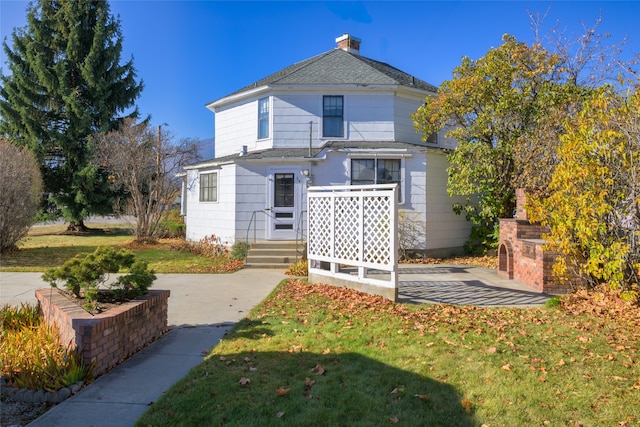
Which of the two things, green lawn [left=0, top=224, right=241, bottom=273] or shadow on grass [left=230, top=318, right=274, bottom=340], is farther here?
green lawn [left=0, top=224, right=241, bottom=273]

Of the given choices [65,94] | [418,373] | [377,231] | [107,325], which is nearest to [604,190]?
[377,231]

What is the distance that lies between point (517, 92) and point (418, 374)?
1038 cm

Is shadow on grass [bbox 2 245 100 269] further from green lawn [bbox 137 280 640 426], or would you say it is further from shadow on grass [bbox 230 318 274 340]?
green lawn [bbox 137 280 640 426]

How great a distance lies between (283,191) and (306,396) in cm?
1058

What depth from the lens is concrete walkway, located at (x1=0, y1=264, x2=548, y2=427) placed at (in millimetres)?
3688

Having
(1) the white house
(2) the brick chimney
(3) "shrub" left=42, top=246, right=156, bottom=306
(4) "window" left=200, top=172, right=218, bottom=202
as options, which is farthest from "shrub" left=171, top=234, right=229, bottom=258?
(2) the brick chimney

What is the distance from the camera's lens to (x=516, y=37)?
1216cm

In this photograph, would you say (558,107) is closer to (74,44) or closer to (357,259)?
(357,259)

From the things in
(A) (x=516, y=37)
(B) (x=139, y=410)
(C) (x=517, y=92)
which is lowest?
(B) (x=139, y=410)

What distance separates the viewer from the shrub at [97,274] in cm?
512

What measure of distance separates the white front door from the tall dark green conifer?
12.6 metres

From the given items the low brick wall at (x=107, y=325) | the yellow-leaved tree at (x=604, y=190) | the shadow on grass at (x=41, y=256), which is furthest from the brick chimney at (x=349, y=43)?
the low brick wall at (x=107, y=325)

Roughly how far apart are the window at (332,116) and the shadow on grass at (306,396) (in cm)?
1127

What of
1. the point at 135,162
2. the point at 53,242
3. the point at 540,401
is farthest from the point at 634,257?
the point at 53,242
